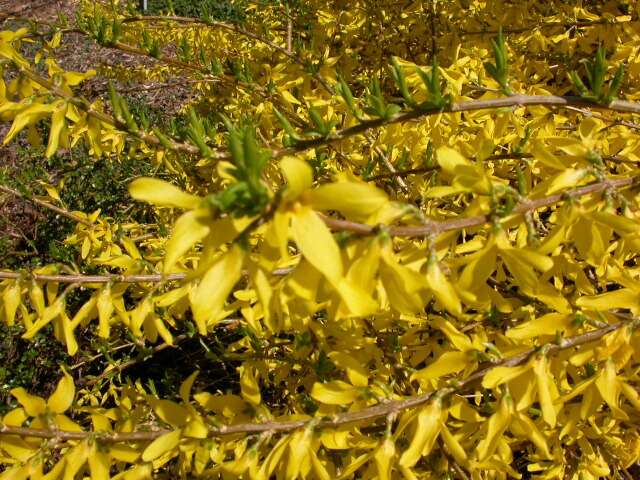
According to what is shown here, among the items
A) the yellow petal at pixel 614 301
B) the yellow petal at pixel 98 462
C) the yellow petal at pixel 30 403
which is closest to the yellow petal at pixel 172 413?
the yellow petal at pixel 98 462

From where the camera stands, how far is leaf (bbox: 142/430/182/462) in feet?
3.70

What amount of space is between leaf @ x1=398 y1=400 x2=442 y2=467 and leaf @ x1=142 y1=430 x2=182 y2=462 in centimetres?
47

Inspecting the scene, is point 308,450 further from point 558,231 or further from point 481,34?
point 481,34

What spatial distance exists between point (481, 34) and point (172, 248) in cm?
237

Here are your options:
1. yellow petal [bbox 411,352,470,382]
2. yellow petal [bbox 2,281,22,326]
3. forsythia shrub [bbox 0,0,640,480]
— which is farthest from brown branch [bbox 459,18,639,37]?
yellow petal [bbox 2,281,22,326]

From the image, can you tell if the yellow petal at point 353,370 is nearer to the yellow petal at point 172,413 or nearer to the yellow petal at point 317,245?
the yellow petal at point 172,413

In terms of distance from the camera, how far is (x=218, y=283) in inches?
31.3

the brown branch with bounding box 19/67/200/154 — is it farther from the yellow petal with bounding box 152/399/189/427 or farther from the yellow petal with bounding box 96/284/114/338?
the yellow petal with bounding box 152/399/189/427

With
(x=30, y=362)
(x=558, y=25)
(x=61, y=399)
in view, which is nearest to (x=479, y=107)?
(x=61, y=399)

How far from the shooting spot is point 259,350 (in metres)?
1.89

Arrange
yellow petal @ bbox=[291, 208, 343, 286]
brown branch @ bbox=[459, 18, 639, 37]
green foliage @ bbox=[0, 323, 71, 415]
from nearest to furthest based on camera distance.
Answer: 1. yellow petal @ bbox=[291, 208, 343, 286]
2. brown branch @ bbox=[459, 18, 639, 37]
3. green foliage @ bbox=[0, 323, 71, 415]

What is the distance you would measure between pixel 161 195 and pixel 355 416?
0.62m

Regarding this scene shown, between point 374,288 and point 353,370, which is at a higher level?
point 374,288

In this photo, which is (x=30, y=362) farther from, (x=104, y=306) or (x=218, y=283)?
(x=218, y=283)
